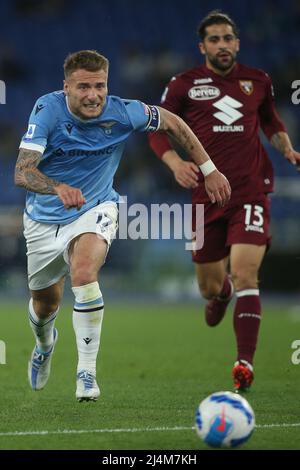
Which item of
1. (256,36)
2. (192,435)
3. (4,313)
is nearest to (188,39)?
(256,36)

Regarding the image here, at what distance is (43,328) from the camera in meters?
6.67

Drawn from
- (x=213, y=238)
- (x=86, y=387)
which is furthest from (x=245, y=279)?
(x=86, y=387)

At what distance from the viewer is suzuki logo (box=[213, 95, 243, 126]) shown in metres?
7.58

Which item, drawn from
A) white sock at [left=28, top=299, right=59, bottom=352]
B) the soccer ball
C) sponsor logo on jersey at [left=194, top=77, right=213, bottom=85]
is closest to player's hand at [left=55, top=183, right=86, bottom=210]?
the soccer ball

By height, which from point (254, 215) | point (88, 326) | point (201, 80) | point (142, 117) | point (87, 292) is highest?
point (201, 80)

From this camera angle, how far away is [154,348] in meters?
10.2

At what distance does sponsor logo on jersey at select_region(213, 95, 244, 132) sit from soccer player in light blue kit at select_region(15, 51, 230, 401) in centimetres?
128

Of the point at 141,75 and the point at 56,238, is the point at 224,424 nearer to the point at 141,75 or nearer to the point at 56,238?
the point at 56,238

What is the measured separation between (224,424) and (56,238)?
7.08 ft

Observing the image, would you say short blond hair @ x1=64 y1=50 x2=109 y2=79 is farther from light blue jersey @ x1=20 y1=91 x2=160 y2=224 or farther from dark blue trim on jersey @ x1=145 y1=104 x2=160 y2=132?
dark blue trim on jersey @ x1=145 y1=104 x2=160 y2=132

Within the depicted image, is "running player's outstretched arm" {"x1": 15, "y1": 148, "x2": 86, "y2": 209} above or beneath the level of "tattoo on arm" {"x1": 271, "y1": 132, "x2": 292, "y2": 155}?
above

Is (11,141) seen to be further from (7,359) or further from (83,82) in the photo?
(83,82)

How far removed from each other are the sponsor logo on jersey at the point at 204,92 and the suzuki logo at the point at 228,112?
0.28 feet
